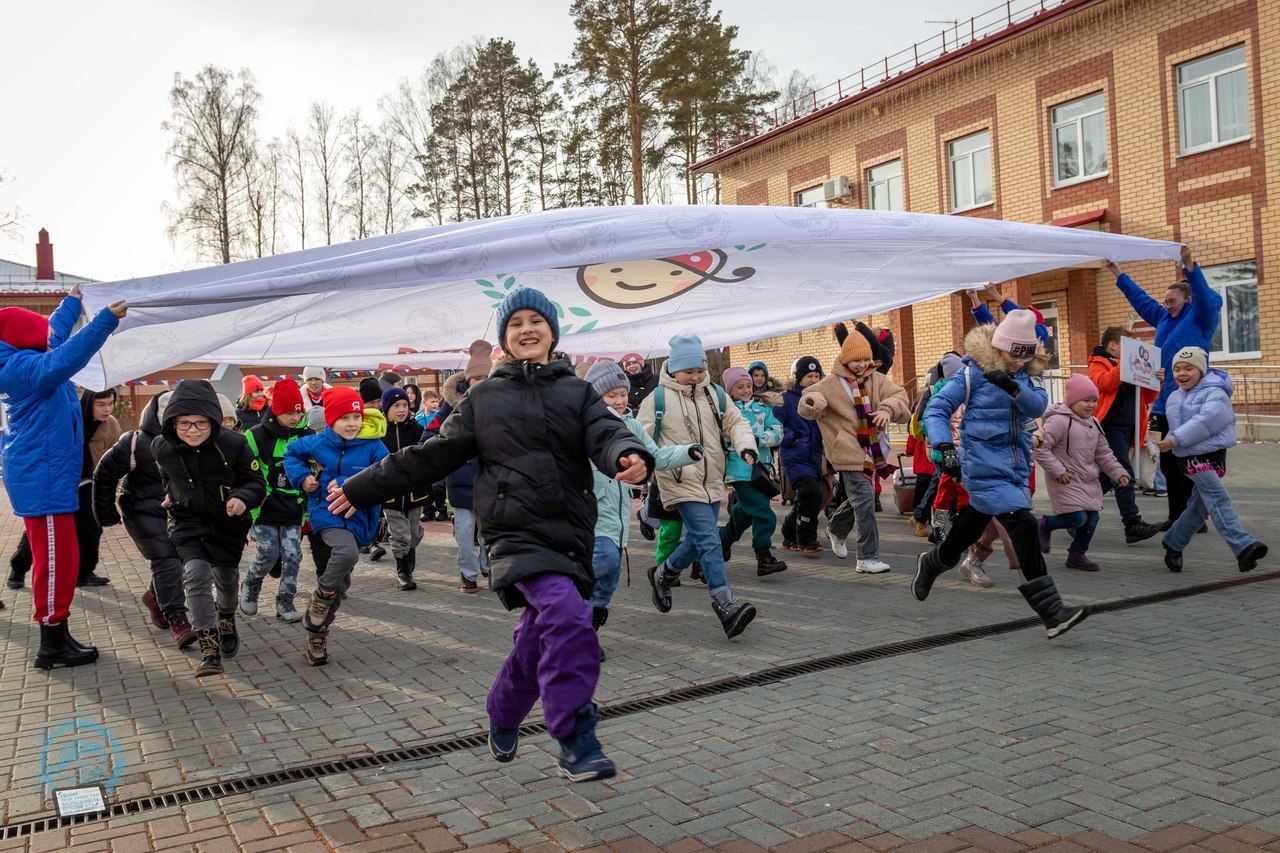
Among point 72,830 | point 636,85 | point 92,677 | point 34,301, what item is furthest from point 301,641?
point 34,301

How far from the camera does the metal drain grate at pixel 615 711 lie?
160 inches

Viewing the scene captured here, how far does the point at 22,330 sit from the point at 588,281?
12.3 feet

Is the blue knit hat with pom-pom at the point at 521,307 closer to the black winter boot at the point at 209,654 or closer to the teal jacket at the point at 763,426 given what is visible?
the black winter boot at the point at 209,654

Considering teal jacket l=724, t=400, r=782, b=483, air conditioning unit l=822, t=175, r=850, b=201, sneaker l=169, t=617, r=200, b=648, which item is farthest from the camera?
air conditioning unit l=822, t=175, r=850, b=201

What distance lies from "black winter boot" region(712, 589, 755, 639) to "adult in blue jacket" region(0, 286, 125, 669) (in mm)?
3846

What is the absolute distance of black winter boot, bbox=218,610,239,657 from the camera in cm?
654

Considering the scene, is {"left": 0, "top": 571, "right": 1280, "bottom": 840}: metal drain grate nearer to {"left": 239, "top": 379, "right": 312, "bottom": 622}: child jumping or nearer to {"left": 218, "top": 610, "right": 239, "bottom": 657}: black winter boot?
{"left": 218, "top": 610, "right": 239, "bottom": 657}: black winter boot

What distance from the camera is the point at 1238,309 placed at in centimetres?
2039

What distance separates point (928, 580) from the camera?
7082 millimetres

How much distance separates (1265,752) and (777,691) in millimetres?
2078

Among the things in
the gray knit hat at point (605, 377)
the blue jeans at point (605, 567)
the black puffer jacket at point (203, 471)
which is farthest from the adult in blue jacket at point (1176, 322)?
the black puffer jacket at point (203, 471)

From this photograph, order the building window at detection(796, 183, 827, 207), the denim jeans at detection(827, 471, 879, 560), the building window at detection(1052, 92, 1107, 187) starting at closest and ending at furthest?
the denim jeans at detection(827, 471, 879, 560), the building window at detection(1052, 92, 1107, 187), the building window at detection(796, 183, 827, 207)

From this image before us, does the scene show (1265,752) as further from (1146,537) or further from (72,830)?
Answer: (1146,537)

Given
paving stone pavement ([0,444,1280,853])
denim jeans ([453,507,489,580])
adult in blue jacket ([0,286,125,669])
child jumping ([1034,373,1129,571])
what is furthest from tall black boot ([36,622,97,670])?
child jumping ([1034,373,1129,571])
